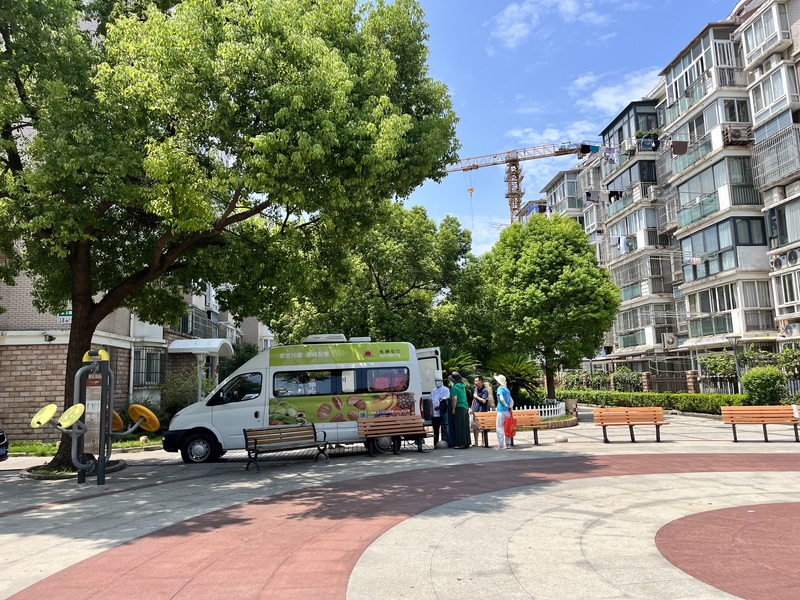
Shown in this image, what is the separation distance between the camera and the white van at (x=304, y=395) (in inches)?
543

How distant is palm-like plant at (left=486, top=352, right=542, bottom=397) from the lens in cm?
2375

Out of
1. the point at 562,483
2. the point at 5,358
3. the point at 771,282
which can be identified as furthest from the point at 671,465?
the point at 771,282

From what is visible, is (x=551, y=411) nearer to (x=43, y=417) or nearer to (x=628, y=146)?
(x=43, y=417)

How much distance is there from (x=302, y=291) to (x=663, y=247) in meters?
33.7

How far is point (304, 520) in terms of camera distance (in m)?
7.42

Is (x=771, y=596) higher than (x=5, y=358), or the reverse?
(x=5, y=358)

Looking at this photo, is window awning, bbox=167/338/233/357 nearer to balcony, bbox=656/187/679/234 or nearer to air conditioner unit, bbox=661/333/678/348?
air conditioner unit, bbox=661/333/678/348

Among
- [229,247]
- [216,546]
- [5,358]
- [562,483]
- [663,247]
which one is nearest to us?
[216,546]

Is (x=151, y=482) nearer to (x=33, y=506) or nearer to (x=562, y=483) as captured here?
(x=33, y=506)

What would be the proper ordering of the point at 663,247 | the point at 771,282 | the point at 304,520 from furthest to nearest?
the point at 663,247
the point at 771,282
the point at 304,520

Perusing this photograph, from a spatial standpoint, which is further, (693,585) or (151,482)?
(151,482)

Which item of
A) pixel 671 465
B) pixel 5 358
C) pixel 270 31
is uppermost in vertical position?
pixel 270 31

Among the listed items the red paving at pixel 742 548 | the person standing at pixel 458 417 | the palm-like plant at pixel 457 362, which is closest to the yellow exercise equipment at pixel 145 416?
the person standing at pixel 458 417

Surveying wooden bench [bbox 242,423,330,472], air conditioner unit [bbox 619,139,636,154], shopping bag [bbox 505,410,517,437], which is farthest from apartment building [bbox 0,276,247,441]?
air conditioner unit [bbox 619,139,636,154]
